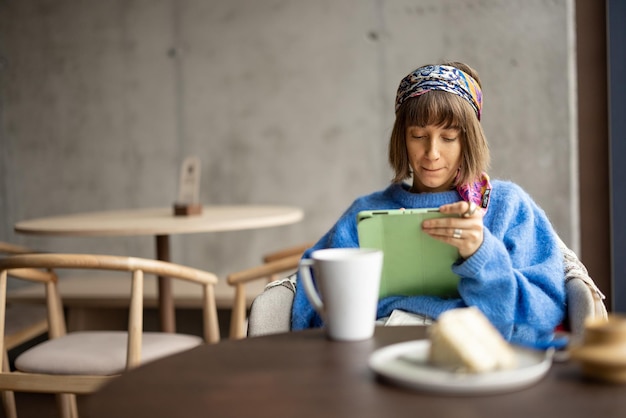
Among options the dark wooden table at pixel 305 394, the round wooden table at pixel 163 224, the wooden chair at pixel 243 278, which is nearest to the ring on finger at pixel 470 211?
the dark wooden table at pixel 305 394

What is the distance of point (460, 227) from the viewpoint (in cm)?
133

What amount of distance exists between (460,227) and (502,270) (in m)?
0.18

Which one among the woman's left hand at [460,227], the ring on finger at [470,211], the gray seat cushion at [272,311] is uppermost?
the ring on finger at [470,211]

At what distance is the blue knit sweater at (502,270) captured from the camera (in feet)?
4.67

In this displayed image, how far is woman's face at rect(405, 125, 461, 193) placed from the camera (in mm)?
1747

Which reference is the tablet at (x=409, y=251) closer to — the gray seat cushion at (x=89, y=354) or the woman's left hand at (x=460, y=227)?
the woman's left hand at (x=460, y=227)

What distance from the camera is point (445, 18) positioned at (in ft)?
14.1

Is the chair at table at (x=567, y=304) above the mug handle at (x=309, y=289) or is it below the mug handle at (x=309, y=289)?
below

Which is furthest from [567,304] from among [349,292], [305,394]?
[305,394]

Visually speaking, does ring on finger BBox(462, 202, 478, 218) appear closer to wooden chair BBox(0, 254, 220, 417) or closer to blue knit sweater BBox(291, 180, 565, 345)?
blue knit sweater BBox(291, 180, 565, 345)

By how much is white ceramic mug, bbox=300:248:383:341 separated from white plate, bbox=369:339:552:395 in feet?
0.45

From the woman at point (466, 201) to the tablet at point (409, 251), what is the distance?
3cm

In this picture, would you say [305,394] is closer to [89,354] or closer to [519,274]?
[519,274]

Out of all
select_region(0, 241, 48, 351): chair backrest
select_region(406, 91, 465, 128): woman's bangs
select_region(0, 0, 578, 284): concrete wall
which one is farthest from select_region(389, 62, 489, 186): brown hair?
select_region(0, 0, 578, 284): concrete wall
